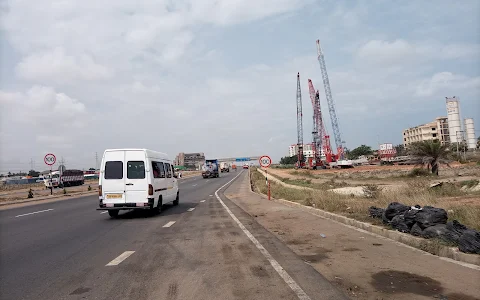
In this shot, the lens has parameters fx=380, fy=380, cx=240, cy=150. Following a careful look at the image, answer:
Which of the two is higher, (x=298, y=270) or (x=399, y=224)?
(x=399, y=224)

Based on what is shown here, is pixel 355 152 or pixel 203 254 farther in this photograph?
pixel 355 152

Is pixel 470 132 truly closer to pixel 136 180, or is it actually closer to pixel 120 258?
pixel 136 180

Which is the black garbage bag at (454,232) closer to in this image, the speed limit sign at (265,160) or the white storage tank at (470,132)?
the speed limit sign at (265,160)

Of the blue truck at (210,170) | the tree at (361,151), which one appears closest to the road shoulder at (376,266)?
the blue truck at (210,170)

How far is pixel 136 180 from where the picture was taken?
14.7 meters

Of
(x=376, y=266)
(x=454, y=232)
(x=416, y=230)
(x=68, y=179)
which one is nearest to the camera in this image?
(x=376, y=266)

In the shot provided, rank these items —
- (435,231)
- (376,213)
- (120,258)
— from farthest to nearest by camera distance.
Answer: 1. (376,213)
2. (435,231)
3. (120,258)

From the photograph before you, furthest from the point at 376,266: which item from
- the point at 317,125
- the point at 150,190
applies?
the point at 317,125

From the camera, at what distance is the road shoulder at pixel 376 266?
5242mm

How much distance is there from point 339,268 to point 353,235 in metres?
3.18

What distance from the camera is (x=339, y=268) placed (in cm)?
652

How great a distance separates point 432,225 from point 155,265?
5.76 m

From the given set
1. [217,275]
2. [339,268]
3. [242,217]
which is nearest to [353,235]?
[339,268]

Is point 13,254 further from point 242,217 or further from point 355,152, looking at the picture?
point 355,152
